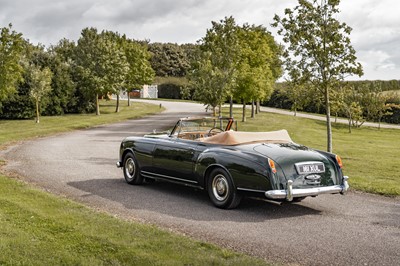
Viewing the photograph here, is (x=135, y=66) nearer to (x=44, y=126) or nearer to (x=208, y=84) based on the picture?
(x=44, y=126)

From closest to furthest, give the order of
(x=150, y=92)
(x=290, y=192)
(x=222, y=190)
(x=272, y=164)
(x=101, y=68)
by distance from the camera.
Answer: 1. (x=290, y=192)
2. (x=272, y=164)
3. (x=222, y=190)
4. (x=101, y=68)
5. (x=150, y=92)

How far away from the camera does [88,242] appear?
18.9 ft

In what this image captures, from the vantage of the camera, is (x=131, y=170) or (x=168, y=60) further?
(x=168, y=60)

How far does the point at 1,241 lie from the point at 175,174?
374cm

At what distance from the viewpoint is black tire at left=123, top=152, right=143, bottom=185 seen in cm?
992

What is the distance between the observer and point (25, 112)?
42.4 metres

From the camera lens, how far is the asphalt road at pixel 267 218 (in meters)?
5.62

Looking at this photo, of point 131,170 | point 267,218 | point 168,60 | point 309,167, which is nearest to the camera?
point 267,218

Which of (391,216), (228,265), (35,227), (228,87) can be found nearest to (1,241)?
(35,227)

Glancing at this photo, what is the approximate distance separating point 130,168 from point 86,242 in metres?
4.45

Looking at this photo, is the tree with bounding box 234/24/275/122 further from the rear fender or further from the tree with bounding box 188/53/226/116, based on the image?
the rear fender

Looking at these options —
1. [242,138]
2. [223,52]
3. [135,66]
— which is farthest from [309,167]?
[135,66]

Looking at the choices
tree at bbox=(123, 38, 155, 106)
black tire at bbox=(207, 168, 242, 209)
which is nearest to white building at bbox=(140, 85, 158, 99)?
tree at bbox=(123, 38, 155, 106)

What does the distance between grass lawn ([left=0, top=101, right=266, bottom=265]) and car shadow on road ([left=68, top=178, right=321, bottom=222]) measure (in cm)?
107
